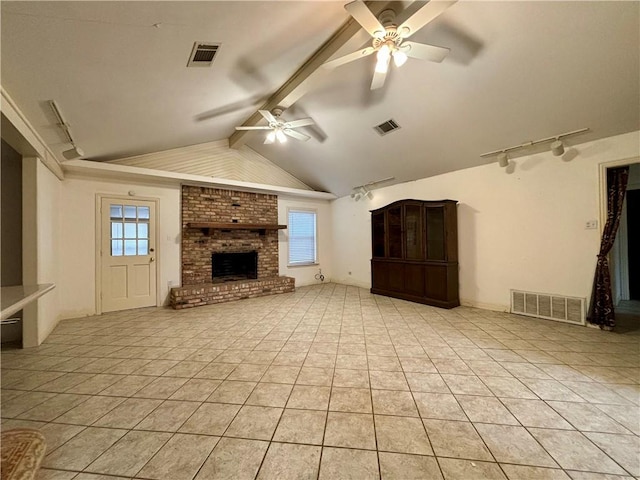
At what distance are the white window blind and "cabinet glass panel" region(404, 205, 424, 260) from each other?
2.87m

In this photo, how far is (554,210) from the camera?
3.69 metres

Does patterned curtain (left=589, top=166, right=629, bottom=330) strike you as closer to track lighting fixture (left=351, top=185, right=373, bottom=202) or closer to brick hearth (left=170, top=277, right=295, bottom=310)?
track lighting fixture (left=351, top=185, right=373, bottom=202)

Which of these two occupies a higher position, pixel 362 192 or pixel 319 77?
pixel 319 77

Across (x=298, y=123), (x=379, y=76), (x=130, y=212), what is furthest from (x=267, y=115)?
(x=130, y=212)

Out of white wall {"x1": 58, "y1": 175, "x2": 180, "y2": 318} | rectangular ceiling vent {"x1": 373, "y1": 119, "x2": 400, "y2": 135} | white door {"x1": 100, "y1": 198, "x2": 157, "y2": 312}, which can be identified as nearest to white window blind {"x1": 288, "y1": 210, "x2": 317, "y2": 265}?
white door {"x1": 100, "y1": 198, "x2": 157, "y2": 312}

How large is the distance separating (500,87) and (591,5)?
0.90 metres

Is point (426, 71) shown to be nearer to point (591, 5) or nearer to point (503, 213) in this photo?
point (591, 5)

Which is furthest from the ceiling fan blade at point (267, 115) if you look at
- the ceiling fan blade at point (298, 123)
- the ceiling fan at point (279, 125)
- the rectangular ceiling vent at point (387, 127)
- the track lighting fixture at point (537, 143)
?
the track lighting fixture at point (537, 143)

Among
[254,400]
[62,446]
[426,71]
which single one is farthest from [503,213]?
[62,446]

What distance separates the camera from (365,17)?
192 cm

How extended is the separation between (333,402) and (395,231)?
4.12 m

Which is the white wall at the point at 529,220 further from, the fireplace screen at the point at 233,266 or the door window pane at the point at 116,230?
the door window pane at the point at 116,230

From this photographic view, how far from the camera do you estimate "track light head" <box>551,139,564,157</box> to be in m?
3.37

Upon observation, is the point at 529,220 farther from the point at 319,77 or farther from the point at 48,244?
the point at 48,244
